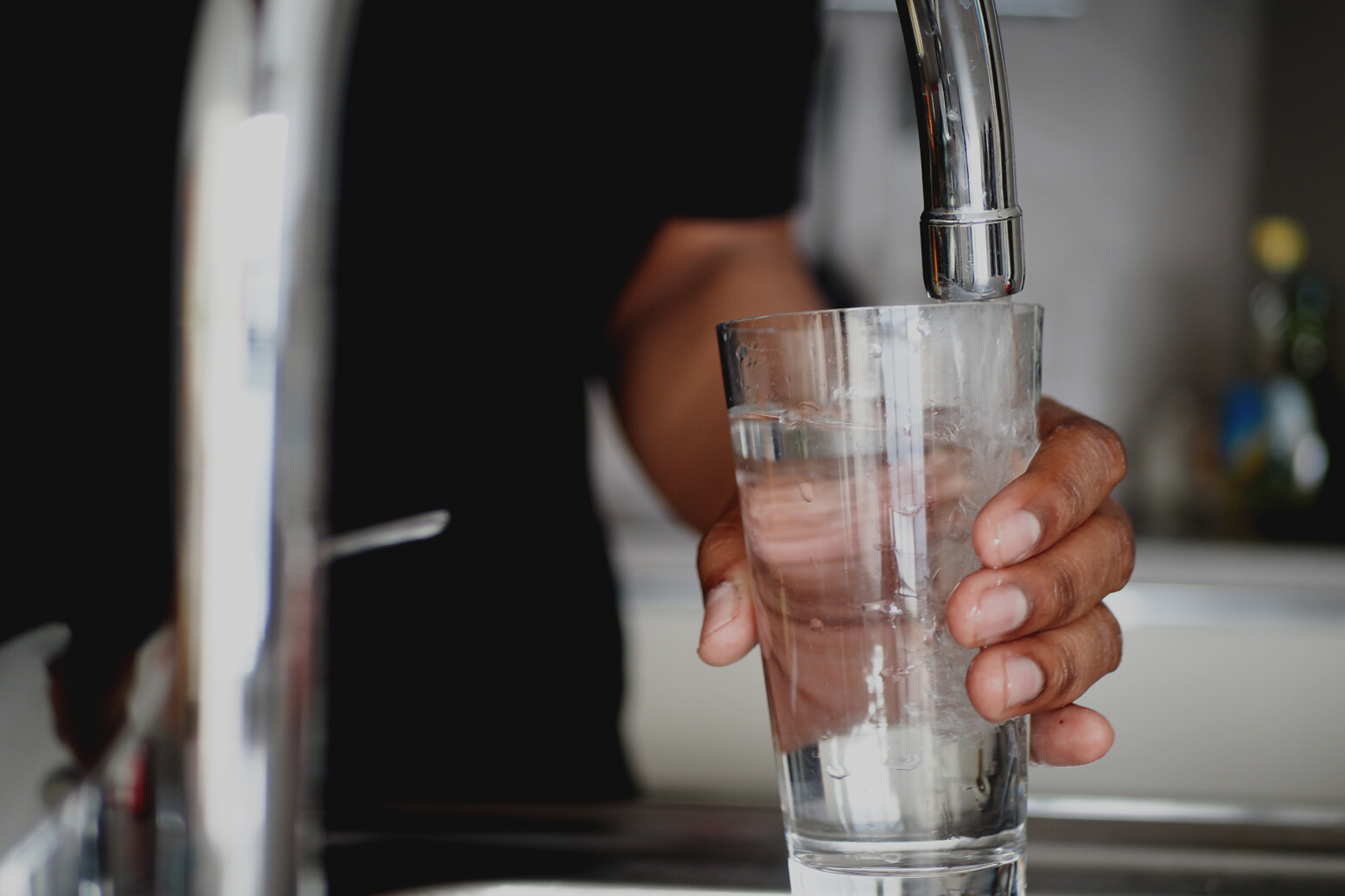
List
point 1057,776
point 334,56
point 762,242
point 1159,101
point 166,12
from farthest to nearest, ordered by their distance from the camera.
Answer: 1. point 1159,101
2. point 1057,776
3. point 762,242
4. point 166,12
5. point 334,56

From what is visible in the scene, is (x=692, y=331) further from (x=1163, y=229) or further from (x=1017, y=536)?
(x=1163, y=229)

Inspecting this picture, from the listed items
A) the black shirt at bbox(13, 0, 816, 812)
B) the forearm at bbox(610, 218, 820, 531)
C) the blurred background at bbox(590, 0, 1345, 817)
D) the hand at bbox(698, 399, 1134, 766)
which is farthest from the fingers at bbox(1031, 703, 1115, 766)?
the blurred background at bbox(590, 0, 1345, 817)

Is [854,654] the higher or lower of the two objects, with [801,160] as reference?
lower

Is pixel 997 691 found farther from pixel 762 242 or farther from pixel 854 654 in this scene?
pixel 762 242

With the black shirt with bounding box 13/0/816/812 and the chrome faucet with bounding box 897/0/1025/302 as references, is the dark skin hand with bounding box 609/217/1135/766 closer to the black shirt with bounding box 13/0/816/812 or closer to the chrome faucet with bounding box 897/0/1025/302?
the chrome faucet with bounding box 897/0/1025/302

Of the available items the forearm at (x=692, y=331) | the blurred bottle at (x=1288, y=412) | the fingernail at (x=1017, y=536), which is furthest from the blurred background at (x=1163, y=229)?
the fingernail at (x=1017, y=536)

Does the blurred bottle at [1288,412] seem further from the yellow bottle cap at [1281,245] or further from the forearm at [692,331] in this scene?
the forearm at [692,331]

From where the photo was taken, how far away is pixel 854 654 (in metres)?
0.33

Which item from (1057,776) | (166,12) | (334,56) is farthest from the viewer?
(1057,776)

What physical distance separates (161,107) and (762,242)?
62 centimetres

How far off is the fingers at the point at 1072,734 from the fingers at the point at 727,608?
0.10 metres

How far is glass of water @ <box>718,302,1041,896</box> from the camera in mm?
321

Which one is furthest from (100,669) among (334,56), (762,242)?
(762,242)

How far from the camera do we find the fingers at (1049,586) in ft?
1.04
